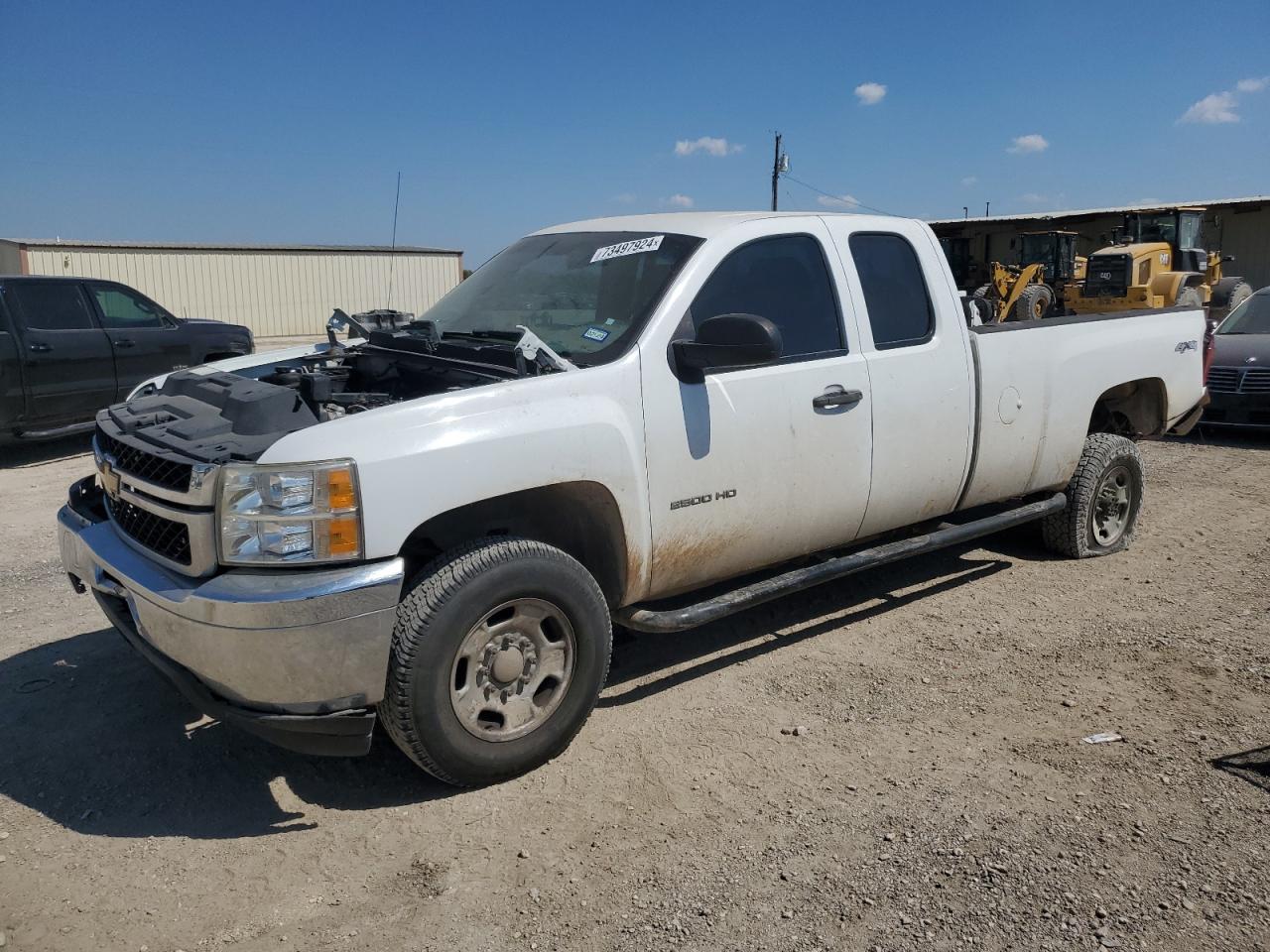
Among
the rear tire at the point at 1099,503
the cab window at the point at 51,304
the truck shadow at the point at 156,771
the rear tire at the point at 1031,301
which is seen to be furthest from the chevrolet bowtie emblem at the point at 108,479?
the rear tire at the point at 1031,301

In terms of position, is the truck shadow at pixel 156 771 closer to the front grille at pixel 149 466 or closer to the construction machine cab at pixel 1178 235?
the front grille at pixel 149 466

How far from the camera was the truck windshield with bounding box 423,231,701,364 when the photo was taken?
4.09m

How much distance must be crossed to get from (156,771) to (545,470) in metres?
1.82

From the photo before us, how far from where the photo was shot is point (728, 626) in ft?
17.1

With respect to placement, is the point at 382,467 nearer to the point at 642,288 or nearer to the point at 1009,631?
the point at 642,288

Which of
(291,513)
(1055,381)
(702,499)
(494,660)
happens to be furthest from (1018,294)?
(291,513)

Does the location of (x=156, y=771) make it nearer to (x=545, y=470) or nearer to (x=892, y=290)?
(x=545, y=470)

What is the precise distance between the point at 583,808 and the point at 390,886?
0.71 m

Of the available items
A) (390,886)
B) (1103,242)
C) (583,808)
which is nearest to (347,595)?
(390,886)

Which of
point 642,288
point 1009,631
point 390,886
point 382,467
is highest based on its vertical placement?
point 642,288

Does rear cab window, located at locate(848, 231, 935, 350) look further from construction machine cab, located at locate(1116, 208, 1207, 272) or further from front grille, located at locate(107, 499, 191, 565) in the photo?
construction machine cab, located at locate(1116, 208, 1207, 272)

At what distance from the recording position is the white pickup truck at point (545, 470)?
316 cm

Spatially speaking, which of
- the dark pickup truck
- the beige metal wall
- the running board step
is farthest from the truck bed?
the beige metal wall

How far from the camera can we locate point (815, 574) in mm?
4516
